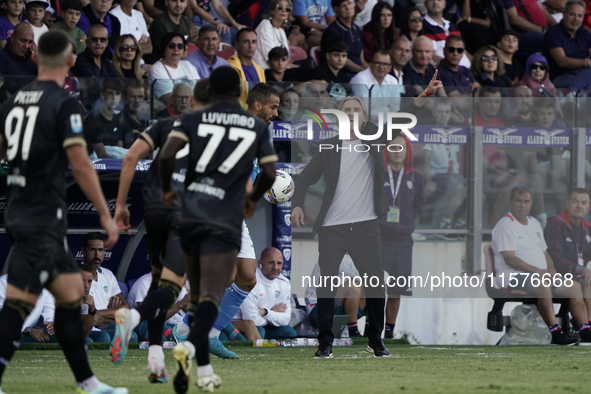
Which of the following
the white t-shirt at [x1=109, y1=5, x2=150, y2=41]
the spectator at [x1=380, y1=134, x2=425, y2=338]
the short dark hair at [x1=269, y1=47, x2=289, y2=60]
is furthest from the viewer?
the white t-shirt at [x1=109, y1=5, x2=150, y2=41]

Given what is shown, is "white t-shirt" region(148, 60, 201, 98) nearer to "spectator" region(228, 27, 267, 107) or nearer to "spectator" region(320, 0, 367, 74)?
"spectator" region(228, 27, 267, 107)

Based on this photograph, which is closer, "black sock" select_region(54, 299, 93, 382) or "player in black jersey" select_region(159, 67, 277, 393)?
"black sock" select_region(54, 299, 93, 382)

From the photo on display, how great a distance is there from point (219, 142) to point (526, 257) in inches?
280

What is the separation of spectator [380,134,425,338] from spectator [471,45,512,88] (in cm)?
278

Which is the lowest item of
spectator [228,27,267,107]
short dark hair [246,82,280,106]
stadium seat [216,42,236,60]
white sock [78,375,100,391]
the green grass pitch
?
the green grass pitch

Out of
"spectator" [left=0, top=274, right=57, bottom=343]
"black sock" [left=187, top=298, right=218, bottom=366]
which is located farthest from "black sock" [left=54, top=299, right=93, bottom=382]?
"spectator" [left=0, top=274, right=57, bottom=343]

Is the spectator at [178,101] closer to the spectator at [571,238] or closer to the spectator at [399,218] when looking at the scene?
the spectator at [399,218]

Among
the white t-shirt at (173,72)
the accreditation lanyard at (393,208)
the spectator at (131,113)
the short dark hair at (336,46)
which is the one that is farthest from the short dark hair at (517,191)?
the spectator at (131,113)

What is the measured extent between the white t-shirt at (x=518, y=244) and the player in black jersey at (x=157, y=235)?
6.09 m

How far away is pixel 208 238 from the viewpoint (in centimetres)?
524

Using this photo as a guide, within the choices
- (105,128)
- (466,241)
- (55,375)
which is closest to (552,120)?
(466,241)

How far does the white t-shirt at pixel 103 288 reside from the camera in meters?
10.2

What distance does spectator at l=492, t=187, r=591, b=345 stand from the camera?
11172 mm

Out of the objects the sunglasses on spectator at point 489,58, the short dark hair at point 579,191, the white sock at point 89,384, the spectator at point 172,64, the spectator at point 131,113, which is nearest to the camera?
the white sock at point 89,384
